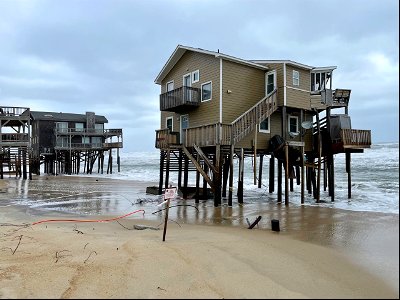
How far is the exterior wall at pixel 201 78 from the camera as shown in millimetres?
21031

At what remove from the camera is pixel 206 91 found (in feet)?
71.8

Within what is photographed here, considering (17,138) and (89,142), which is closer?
(17,138)

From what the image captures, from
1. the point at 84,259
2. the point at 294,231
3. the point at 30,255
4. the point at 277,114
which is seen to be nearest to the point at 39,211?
the point at 30,255

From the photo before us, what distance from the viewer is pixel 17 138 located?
4003 cm

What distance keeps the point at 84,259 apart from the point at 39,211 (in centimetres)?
1055

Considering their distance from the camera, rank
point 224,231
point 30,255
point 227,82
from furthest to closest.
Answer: point 227,82 → point 224,231 → point 30,255

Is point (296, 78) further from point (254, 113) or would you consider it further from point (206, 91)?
point (206, 91)

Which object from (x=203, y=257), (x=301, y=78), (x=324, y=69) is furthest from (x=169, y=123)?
(x=203, y=257)

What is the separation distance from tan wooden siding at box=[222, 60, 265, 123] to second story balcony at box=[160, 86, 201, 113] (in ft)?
7.14

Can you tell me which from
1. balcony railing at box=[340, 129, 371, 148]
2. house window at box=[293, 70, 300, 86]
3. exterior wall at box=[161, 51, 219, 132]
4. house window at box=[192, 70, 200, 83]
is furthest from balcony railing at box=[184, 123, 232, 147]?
balcony railing at box=[340, 129, 371, 148]

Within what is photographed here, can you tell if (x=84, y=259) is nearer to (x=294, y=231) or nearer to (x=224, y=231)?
(x=224, y=231)

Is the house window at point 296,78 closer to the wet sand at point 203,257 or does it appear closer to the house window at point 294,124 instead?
the house window at point 294,124

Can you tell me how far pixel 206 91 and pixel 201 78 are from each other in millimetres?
1031

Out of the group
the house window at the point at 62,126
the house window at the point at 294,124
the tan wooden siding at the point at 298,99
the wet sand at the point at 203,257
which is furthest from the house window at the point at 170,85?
the house window at the point at 62,126
